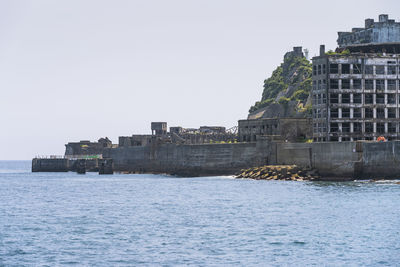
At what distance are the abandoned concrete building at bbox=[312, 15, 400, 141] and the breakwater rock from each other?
41.7 feet

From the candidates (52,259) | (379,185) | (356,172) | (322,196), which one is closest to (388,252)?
(52,259)

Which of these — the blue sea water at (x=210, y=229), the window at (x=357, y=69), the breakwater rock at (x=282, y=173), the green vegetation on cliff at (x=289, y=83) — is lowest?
the blue sea water at (x=210, y=229)

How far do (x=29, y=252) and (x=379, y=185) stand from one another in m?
55.6

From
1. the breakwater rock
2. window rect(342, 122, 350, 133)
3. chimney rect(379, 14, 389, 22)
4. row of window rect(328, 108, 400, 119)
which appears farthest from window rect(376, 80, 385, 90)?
chimney rect(379, 14, 389, 22)

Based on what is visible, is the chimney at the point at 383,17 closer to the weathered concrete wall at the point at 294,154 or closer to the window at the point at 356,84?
the window at the point at 356,84

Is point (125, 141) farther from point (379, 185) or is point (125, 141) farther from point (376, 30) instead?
point (379, 185)

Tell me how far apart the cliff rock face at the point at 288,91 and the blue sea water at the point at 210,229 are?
2937 inches

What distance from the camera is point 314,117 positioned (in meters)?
120

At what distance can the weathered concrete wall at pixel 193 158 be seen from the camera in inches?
4760

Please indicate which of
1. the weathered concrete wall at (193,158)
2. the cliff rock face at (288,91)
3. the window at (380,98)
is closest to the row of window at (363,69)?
the window at (380,98)

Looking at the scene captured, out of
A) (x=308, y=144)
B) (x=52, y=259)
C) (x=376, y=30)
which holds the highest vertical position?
(x=376, y=30)

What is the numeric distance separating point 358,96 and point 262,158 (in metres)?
19.5

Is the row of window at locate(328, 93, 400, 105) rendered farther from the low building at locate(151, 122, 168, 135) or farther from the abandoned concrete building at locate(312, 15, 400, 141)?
the low building at locate(151, 122, 168, 135)

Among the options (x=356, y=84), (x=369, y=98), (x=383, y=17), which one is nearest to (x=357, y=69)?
(x=356, y=84)
